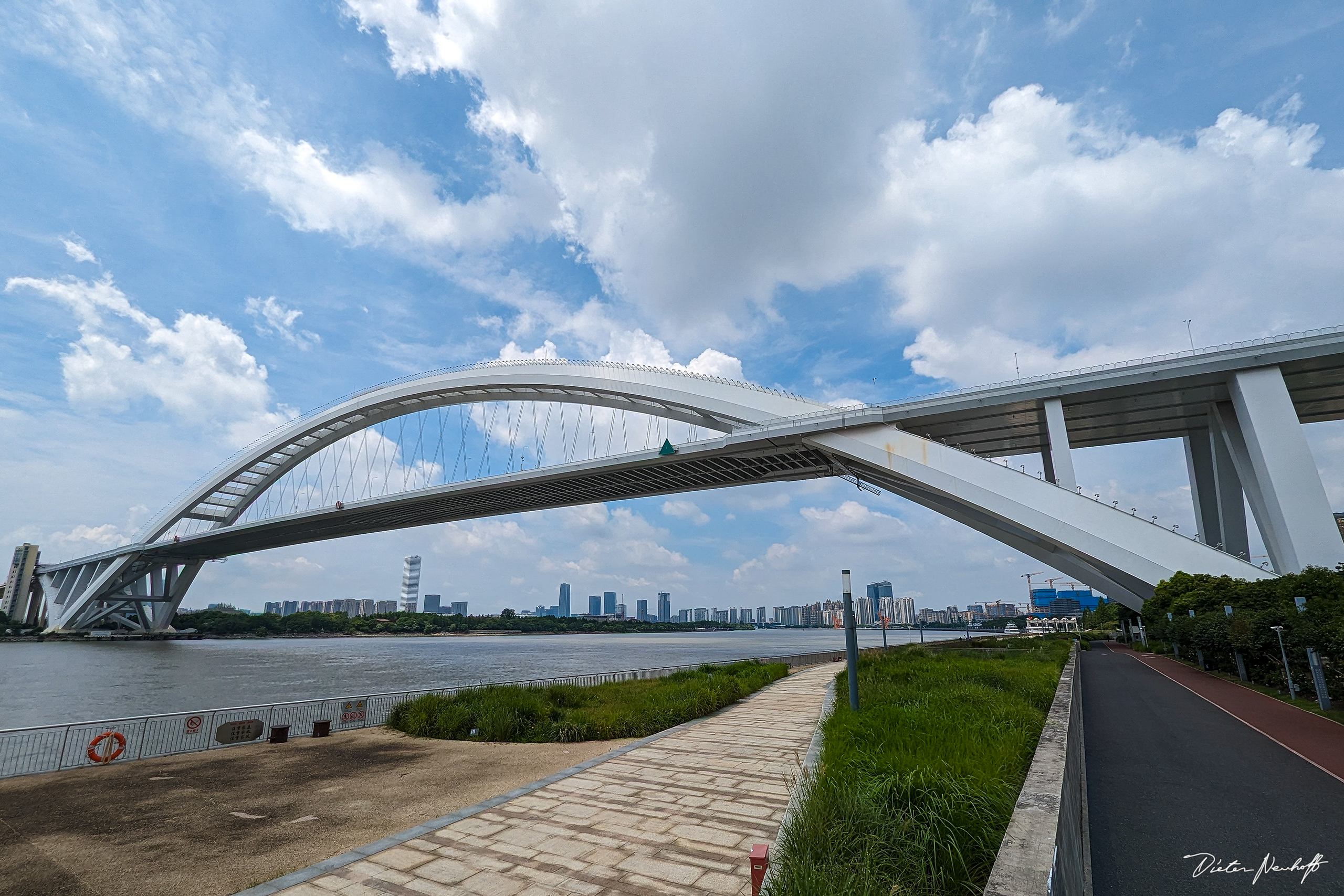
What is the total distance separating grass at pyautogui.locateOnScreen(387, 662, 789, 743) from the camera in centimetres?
996

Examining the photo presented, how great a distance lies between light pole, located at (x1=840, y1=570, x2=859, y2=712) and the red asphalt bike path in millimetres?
5309

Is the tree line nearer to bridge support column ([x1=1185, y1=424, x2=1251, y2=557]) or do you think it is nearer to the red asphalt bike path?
the red asphalt bike path

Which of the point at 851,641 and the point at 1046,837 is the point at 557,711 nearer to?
the point at 851,641

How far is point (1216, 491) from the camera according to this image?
3234 cm

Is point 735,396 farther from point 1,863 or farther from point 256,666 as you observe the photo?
point 256,666

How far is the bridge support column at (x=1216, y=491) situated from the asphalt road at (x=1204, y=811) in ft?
77.9

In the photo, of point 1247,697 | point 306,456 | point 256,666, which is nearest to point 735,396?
point 1247,697

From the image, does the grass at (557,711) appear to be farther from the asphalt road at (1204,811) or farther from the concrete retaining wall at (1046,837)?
the concrete retaining wall at (1046,837)

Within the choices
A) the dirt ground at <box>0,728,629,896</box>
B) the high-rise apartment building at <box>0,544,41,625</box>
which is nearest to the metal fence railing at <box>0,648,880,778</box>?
the dirt ground at <box>0,728,629,896</box>

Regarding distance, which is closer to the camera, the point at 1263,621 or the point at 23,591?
the point at 1263,621

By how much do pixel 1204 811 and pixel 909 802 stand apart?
4.11m

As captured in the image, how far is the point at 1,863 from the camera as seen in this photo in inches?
201

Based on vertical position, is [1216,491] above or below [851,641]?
above

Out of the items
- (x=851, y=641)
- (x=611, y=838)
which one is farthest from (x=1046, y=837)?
(x=851, y=641)
